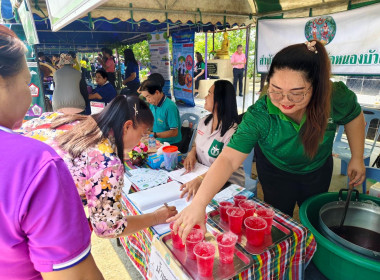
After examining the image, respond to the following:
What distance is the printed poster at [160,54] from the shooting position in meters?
6.74

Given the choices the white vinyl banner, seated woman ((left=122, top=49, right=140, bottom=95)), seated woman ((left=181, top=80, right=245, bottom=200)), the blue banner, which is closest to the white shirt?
seated woman ((left=181, top=80, right=245, bottom=200))

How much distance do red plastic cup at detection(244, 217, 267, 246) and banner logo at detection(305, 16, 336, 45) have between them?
2.92m

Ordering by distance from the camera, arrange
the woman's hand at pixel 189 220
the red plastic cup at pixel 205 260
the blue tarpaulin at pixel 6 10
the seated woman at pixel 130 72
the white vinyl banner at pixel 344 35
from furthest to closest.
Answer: the seated woman at pixel 130 72
the blue tarpaulin at pixel 6 10
the white vinyl banner at pixel 344 35
the woman's hand at pixel 189 220
the red plastic cup at pixel 205 260

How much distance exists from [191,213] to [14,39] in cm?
82

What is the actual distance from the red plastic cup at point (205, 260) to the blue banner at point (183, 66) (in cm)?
605

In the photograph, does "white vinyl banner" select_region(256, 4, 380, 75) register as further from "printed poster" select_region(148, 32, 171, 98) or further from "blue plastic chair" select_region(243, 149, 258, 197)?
"printed poster" select_region(148, 32, 171, 98)

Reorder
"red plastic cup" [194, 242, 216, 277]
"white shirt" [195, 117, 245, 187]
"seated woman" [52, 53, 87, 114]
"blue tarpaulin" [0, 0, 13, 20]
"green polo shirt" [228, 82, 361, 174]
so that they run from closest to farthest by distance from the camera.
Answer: "red plastic cup" [194, 242, 216, 277] < "green polo shirt" [228, 82, 361, 174] < "white shirt" [195, 117, 245, 187] < "blue tarpaulin" [0, 0, 13, 20] < "seated woman" [52, 53, 87, 114]

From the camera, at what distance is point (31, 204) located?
497mm

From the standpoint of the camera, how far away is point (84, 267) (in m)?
0.59

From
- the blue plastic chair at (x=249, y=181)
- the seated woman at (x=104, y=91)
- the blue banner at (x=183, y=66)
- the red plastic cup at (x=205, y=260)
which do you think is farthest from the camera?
the blue banner at (x=183, y=66)

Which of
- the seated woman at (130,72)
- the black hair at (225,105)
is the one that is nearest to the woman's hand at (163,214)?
the black hair at (225,105)

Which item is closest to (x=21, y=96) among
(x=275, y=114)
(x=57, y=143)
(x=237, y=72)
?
(x=57, y=143)

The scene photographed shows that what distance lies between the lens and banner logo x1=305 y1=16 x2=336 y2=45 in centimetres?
297

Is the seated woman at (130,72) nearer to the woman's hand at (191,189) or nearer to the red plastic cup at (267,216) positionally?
the woman's hand at (191,189)
